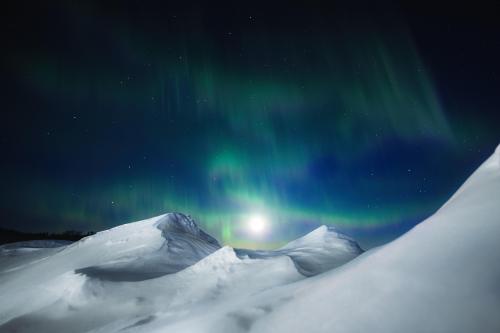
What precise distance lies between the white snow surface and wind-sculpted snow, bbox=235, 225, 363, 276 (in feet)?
0.25

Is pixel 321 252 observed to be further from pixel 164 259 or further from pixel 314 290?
pixel 314 290

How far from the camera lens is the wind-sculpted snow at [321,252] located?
6570 mm

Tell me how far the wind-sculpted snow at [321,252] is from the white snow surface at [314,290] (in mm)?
77

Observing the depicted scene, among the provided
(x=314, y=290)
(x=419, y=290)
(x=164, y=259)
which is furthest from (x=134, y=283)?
(x=419, y=290)

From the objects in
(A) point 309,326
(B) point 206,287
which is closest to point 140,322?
(B) point 206,287

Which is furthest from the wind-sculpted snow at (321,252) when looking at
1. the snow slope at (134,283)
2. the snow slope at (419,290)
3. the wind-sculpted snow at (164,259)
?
the snow slope at (419,290)

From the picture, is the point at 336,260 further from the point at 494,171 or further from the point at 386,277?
the point at 386,277

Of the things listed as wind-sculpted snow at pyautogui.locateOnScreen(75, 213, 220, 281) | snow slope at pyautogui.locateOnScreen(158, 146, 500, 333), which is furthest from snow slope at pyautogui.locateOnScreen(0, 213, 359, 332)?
snow slope at pyautogui.locateOnScreen(158, 146, 500, 333)

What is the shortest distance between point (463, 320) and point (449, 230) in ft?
3.59

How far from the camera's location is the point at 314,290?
2.95m

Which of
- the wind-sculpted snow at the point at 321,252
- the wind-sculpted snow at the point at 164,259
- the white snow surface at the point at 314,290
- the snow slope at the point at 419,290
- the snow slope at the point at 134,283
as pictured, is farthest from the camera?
the wind-sculpted snow at the point at 164,259

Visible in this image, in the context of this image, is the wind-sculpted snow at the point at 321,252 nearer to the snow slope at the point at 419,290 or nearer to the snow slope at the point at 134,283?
the snow slope at the point at 134,283

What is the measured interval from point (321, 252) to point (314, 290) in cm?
527

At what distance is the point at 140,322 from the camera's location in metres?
4.05
